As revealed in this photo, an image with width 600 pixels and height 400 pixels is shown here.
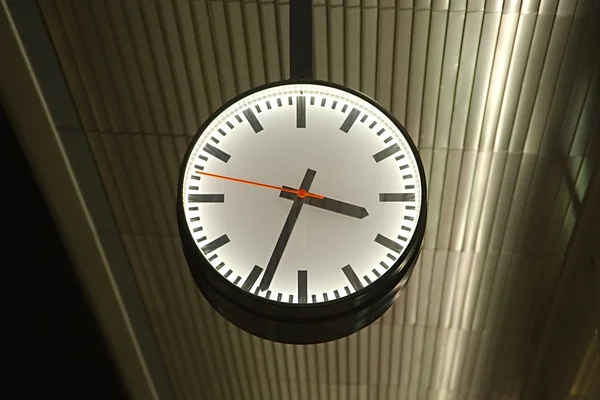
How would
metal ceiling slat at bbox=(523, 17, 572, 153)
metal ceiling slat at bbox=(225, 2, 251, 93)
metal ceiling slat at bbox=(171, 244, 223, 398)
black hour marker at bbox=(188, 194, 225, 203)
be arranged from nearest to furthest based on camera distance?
black hour marker at bbox=(188, 194, 225, 203), metal ceiling slat at bbox=(523, 17, 572, 153), metal ceiling slat at bbox=(225, 2, 251, 93), metal ceiling slat at bbox=(171, 244, 223, 398)

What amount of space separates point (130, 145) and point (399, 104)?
1.13m

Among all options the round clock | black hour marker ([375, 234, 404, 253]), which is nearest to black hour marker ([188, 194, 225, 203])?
the round clock

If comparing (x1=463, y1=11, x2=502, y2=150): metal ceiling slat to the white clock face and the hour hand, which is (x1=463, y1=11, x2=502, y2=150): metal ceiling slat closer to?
the white clock face

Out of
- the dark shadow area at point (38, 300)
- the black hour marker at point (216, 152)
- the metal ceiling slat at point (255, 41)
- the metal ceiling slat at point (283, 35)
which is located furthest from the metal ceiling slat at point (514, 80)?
the dark shadow area at point (38, 300)

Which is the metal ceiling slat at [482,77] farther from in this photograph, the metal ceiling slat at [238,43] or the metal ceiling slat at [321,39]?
the metal ceiling slat at [238,43]

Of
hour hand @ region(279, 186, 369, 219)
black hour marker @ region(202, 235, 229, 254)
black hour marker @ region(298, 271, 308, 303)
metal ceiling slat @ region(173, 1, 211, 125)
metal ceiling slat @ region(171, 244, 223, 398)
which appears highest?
metal ceiling slat @ region(173, 1, 211, 125)

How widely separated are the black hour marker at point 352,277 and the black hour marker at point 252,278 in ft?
0.68

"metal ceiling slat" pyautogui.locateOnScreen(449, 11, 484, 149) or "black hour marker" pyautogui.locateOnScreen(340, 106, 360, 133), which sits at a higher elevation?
"metal ceiling slat" pyautogui.locateOnScreen(449, 11, 484, 149)

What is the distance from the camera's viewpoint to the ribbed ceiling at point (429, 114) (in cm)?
273

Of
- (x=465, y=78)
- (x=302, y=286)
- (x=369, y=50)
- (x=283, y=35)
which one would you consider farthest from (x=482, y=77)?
(x=302, y=286)

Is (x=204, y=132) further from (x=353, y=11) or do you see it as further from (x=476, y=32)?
(x=476, y=32)

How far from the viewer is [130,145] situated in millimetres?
3178

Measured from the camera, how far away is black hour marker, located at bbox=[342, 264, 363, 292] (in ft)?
5.88

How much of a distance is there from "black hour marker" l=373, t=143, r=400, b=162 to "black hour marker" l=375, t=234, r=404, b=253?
21 cm
